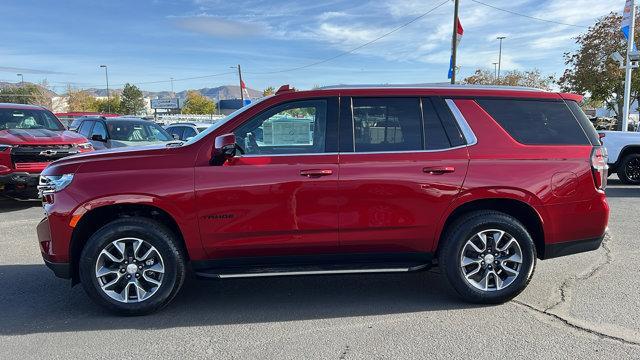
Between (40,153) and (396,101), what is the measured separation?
7.09 metres

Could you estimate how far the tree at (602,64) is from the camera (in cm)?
2569

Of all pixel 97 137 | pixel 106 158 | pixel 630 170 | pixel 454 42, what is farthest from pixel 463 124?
pixel 454 42

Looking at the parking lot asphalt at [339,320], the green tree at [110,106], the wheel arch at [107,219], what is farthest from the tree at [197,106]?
the wheel arch at [107,219]

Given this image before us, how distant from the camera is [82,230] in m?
4.07

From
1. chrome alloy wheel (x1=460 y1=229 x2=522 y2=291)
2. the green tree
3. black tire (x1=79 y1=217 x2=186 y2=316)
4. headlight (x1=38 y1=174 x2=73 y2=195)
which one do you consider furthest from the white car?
the green tree

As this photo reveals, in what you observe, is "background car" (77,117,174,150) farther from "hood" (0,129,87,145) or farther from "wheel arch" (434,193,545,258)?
"wheel arch" (434,193,545,258)

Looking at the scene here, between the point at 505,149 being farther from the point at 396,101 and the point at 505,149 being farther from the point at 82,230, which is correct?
the point at 82,230

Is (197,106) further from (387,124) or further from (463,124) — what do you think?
(463,124)

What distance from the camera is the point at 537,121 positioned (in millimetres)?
4320

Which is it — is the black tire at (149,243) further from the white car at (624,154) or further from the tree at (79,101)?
the tree at (79,101)

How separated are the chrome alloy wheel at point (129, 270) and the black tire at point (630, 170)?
1135 cm

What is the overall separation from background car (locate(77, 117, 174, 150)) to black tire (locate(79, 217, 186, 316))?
7.68m

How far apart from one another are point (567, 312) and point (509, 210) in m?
0.98

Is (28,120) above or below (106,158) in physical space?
Answer: above
